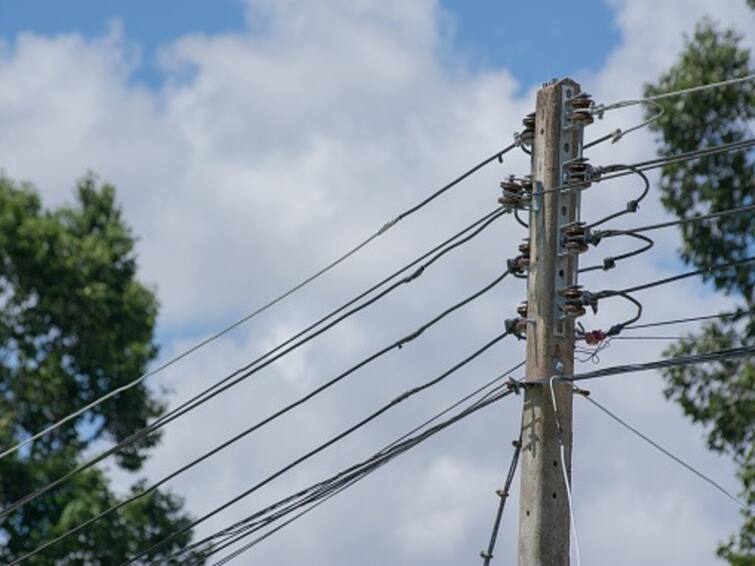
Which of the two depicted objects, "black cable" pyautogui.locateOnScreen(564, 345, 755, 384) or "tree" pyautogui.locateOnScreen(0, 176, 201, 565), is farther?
"tree" pyautogui.locateOnScreen(0, 176, 201, 565)

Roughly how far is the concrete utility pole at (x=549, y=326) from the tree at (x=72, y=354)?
30.1 meters

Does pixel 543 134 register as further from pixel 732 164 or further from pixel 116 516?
pixel 116 516

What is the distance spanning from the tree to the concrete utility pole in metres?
30.1

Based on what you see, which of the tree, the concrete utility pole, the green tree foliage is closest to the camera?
the concrete utility pole

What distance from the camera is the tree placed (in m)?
44.6

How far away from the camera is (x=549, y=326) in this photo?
48.6 feet

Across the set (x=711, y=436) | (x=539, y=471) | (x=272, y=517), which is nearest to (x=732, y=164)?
(x=711, y=436)

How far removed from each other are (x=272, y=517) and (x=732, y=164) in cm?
1560

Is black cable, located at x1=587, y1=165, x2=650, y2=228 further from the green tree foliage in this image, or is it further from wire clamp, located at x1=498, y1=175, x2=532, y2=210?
the green tree foliage

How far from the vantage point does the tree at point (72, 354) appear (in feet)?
146

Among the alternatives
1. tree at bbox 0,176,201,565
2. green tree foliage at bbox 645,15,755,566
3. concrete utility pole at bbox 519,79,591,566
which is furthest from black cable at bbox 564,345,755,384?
tree at bbox 0,176,201,565

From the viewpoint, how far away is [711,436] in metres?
30.5

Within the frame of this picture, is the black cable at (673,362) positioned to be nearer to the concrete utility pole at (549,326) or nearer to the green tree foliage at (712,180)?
the concrete utility pole at (549,326)

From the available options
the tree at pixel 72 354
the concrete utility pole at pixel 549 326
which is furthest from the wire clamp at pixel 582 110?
the tree at pixel 72 354
